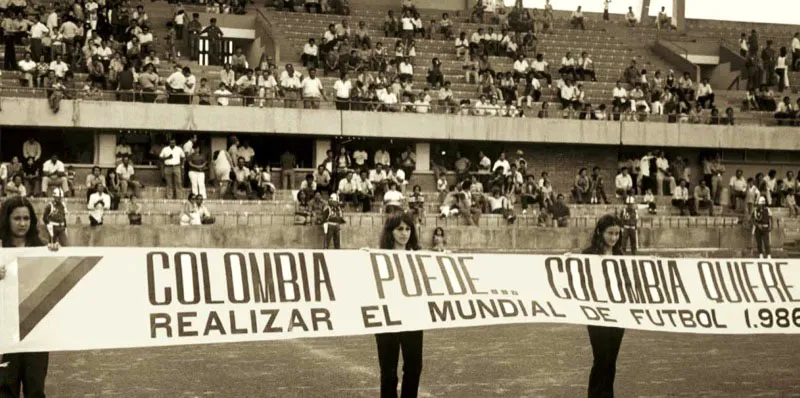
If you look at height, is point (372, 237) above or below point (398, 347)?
below

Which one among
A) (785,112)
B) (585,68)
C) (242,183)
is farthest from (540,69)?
(242,183)

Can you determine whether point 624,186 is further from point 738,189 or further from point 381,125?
point 381,125

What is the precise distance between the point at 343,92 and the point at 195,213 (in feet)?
30.8

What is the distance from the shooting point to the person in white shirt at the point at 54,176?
28.6 metres

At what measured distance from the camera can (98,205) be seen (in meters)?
27.0

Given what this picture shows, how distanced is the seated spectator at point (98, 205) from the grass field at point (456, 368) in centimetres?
1334

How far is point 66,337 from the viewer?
338 inches

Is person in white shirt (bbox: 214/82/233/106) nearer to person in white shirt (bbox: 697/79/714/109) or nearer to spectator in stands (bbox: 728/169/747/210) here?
spectator in stands (bbox: 728/169/747/210)

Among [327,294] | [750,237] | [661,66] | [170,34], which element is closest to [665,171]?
[750,237]

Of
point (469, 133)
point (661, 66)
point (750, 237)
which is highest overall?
point (661, 66)

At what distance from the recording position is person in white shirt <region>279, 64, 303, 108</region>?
34750mm

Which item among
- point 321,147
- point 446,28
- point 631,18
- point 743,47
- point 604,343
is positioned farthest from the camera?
point 631,18

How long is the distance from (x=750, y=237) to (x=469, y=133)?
998 centimetres

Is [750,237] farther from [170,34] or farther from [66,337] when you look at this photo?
[66,337]
